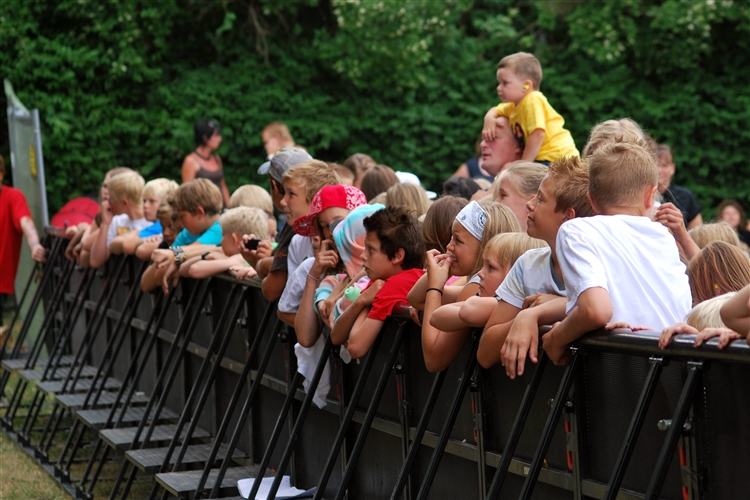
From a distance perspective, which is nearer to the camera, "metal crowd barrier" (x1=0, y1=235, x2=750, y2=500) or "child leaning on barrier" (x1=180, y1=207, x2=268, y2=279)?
"metal crowd barrier" (x1=0, y1=235, x2=750, y2=500)

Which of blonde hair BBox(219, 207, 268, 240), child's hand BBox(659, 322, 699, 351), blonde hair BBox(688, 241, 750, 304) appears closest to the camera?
child's hand BBox(659, 322, 699, 351)

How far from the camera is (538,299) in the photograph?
3.19 meters

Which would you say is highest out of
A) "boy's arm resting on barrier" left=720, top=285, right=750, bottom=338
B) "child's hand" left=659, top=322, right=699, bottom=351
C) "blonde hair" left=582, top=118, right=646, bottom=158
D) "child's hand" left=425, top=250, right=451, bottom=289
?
"blonde hair" left=582, top=118, right=646, bottom=158

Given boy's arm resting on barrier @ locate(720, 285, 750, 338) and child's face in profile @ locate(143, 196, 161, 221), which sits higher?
boy's arm resting on barrier @ locate(720, 285, 750, 338)

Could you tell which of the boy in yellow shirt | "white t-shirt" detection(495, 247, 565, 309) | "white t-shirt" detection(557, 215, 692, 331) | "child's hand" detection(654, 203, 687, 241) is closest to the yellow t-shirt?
the boy in yellow shirt

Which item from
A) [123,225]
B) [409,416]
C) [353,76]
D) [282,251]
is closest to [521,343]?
[409,416]

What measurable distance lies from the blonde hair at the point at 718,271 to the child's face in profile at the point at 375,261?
3.92 ft

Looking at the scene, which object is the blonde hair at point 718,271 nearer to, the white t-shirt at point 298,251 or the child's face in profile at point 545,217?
the child's face in profile at point 545,217

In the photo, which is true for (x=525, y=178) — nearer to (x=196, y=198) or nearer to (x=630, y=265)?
(x=630, y=265)

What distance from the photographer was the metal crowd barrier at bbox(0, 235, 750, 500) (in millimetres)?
2590

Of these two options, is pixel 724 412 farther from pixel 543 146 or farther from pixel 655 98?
pixel 655 98

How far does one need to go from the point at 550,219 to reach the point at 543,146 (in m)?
2.75

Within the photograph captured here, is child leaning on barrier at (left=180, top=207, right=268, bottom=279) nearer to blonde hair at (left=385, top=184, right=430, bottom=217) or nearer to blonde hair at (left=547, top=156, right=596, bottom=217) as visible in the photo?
blonde hair at (left=385, top=184, right=430, bottom=217)

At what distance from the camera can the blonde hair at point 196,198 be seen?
22.7 ft
